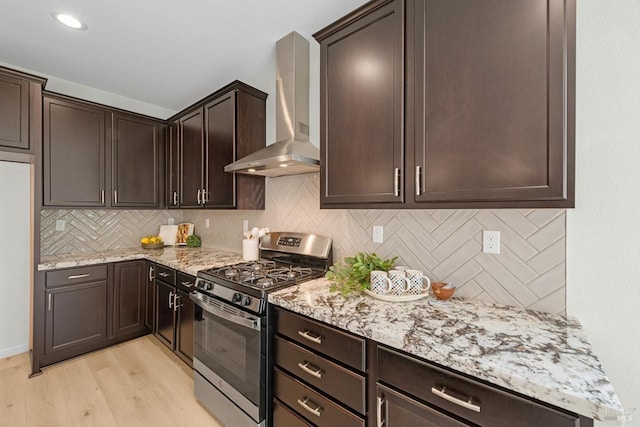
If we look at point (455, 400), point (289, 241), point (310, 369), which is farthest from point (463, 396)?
point (289, 241)

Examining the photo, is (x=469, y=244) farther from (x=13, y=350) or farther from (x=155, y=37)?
(x=13, y=350)

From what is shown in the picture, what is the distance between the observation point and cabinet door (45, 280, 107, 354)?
235 centimetres

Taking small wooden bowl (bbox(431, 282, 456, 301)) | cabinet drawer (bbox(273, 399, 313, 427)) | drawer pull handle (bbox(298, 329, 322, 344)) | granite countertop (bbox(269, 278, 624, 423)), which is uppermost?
small wooden bowl (bbox(431, 282, 456, 301))

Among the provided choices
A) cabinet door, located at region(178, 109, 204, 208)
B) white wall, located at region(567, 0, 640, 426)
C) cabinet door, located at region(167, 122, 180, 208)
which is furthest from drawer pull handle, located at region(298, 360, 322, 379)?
cabinet door, located at region(167, 122, 180, 208)

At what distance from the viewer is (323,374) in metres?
1.27

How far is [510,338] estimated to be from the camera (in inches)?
40.0

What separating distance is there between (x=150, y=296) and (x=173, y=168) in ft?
4.58

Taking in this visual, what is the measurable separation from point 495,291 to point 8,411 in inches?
123

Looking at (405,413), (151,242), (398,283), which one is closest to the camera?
(405,413)

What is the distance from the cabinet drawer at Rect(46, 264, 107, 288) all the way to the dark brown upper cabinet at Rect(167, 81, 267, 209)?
95cm

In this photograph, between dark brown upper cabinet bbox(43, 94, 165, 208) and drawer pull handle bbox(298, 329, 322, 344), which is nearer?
drawer pull handle bbox(298, 329, 322, 344)

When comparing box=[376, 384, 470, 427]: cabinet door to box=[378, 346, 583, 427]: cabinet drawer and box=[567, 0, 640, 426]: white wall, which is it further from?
box=[567, 0, 640, 426]: white wall

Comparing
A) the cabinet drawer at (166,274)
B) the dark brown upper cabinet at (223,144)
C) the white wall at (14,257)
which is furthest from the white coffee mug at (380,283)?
the white wall at (14,257)

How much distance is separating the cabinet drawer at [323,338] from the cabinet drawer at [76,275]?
2.11 meters
